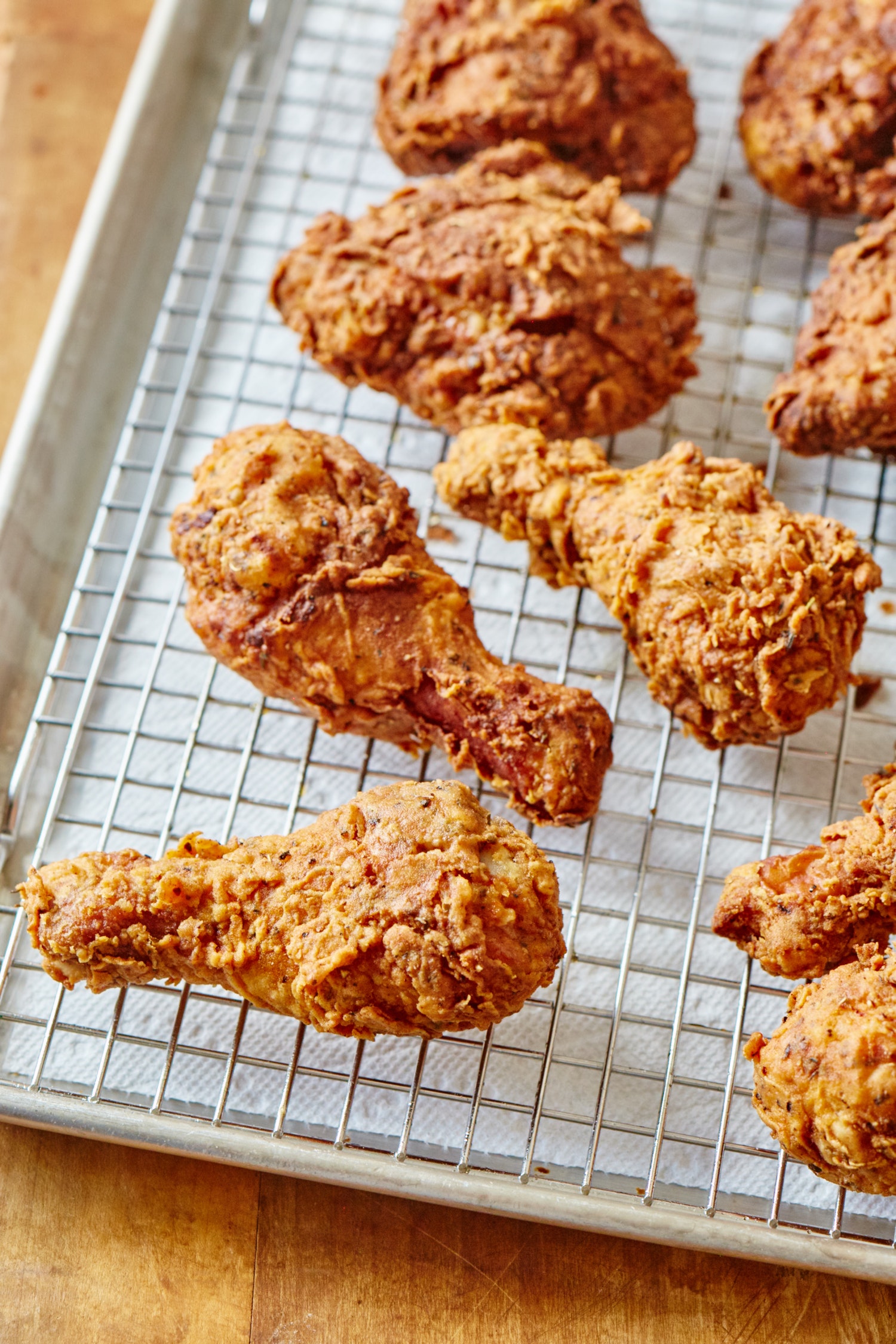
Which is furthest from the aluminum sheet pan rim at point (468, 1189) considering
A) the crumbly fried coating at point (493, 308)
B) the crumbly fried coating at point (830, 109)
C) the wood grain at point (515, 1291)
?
the crumbly fried coating at point (830, 109)

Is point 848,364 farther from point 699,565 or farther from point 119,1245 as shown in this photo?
point 119,1245

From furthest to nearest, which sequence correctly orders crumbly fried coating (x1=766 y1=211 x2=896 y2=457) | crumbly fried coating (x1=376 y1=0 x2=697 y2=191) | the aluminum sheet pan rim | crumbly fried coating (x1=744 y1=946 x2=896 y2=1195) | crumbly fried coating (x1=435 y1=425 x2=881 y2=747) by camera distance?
crumbly fried coating (x1=376 y1=0 x2=697 y2=191) → crumbly fried coating (x1=766 y1=211 x2=896 y2=457) → crumbly fried coating (x1=435 y1=425 x2=881 y2=747) → the aluminum sheet pan rim → crumbly fried coating (x1=744 y1=946 x2=896 y2=1195)

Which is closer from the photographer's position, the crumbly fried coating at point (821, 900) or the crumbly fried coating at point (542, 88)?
the crumbly fried coating at point (821, 900)

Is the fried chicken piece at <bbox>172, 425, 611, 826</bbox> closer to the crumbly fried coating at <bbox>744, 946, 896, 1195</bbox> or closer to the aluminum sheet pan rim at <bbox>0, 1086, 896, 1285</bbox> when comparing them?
the crumbly fried coating at <bbox>744, 946, 896, 1195</bbox>

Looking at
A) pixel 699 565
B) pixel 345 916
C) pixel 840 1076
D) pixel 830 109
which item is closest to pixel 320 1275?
pixel 345 916

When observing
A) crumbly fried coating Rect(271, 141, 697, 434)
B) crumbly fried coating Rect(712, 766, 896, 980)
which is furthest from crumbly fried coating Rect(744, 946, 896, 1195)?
crumbly fried coating Rect(271, 141, 697, 434)

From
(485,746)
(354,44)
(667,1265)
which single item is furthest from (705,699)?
(354,44)

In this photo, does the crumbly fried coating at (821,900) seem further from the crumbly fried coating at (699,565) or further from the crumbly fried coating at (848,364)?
the crumbly fried coating at (848,364)
